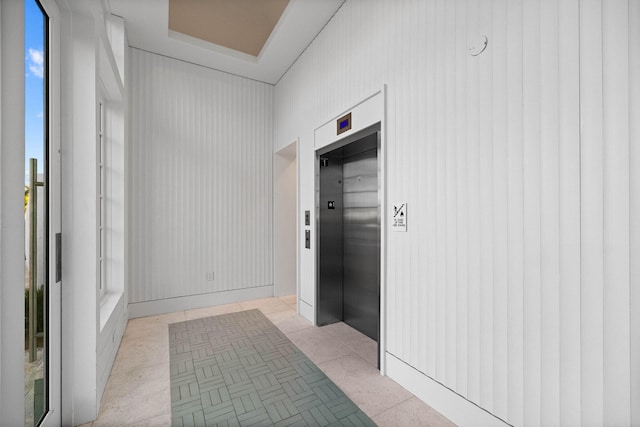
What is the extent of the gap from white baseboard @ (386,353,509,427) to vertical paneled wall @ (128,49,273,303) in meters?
2.82

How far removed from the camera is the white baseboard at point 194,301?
12.4ft

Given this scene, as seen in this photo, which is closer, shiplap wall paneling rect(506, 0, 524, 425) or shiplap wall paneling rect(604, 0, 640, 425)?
shiplap wall paneling rect(604, 0, 640, 425)

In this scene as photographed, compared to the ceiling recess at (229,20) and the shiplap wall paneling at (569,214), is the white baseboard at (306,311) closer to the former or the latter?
the shiplap wall paneling at (569,214)

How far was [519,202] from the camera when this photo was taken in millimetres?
1492

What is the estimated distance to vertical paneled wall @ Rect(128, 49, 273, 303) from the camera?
381 cm

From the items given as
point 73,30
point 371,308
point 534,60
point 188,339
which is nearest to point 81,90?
point 73,30

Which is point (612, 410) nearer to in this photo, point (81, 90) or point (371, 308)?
point (371, 308)

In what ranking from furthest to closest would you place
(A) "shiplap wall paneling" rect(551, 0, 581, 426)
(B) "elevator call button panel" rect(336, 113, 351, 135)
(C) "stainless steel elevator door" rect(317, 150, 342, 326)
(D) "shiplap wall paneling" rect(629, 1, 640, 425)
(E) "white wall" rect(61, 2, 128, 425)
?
(C) "stainless steel elevator door" rect(317, 150, 342, 326), (B) "elevator call button panel" rect(336, 113, 351, 135), (E) "white wall" rect(61, 2, 128, 425), (A) "shiplap wall paneling" rect(551, 0, 581, 426), (D) "shiplap wall paneling" rect(629, 1, 640, 425)

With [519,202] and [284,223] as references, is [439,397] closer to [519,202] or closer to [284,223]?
[519,202]

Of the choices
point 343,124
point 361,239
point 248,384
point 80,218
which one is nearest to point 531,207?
point 343,124

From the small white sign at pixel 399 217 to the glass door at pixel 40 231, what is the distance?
2287 mm

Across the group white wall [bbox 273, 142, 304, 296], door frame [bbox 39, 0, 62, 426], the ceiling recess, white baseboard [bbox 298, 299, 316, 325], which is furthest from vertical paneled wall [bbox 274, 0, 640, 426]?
white wall [bbox 273, 142, 304, 296]

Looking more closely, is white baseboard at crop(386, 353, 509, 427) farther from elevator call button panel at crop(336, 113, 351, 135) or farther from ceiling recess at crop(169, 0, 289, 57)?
ceiling recess at crop(169, 0, 289, 57)

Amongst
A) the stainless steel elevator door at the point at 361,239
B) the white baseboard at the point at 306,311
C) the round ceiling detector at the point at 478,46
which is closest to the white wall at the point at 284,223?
the white baseboard at the point at 306,311
